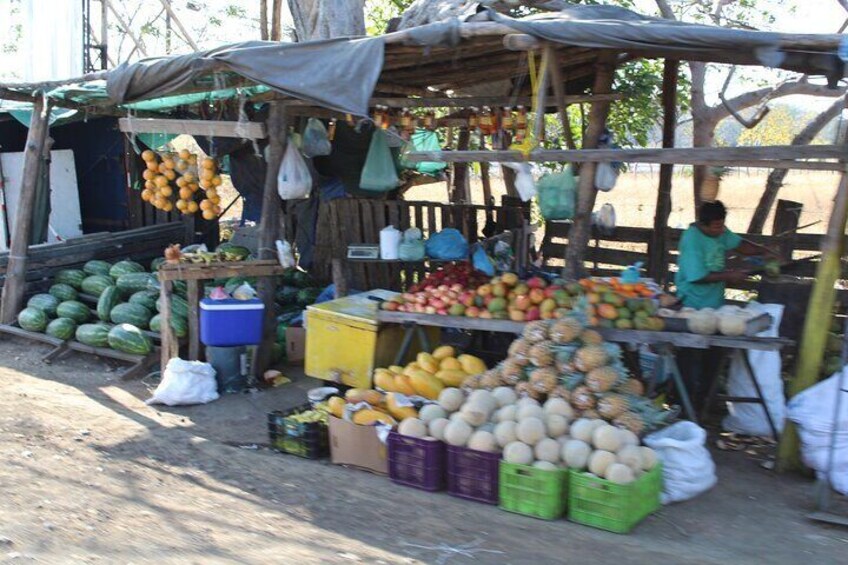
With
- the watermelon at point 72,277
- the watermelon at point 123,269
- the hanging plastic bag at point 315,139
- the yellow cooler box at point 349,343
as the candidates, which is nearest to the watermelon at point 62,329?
the watermelon at point 72,277

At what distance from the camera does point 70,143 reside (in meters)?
14.7

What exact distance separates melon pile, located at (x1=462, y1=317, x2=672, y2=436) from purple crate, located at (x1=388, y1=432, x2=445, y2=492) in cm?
71

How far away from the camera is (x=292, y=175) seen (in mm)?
→ 9227

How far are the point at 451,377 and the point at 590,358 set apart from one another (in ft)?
4.63

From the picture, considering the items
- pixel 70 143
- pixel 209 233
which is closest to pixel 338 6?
pixel 209 233

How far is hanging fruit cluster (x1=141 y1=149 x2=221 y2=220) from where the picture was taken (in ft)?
32.3

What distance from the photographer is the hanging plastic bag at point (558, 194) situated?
8531 millimetres

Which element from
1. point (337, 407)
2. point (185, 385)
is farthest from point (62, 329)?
point (337, 407)

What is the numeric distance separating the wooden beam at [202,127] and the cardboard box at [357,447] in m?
3.41

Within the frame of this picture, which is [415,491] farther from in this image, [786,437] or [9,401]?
[9,401]

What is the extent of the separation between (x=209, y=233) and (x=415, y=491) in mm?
9074

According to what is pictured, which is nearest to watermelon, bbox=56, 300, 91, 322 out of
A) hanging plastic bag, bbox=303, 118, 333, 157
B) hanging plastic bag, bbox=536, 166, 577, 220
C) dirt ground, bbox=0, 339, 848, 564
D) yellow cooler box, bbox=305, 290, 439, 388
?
dirt ground, bbox=0, 339, 848, 564

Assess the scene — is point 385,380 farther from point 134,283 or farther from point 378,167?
point 134,283

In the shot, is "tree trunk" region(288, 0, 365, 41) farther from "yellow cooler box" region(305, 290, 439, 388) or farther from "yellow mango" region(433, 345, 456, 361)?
"yellow mango" region(433, 345, 456, 361)
